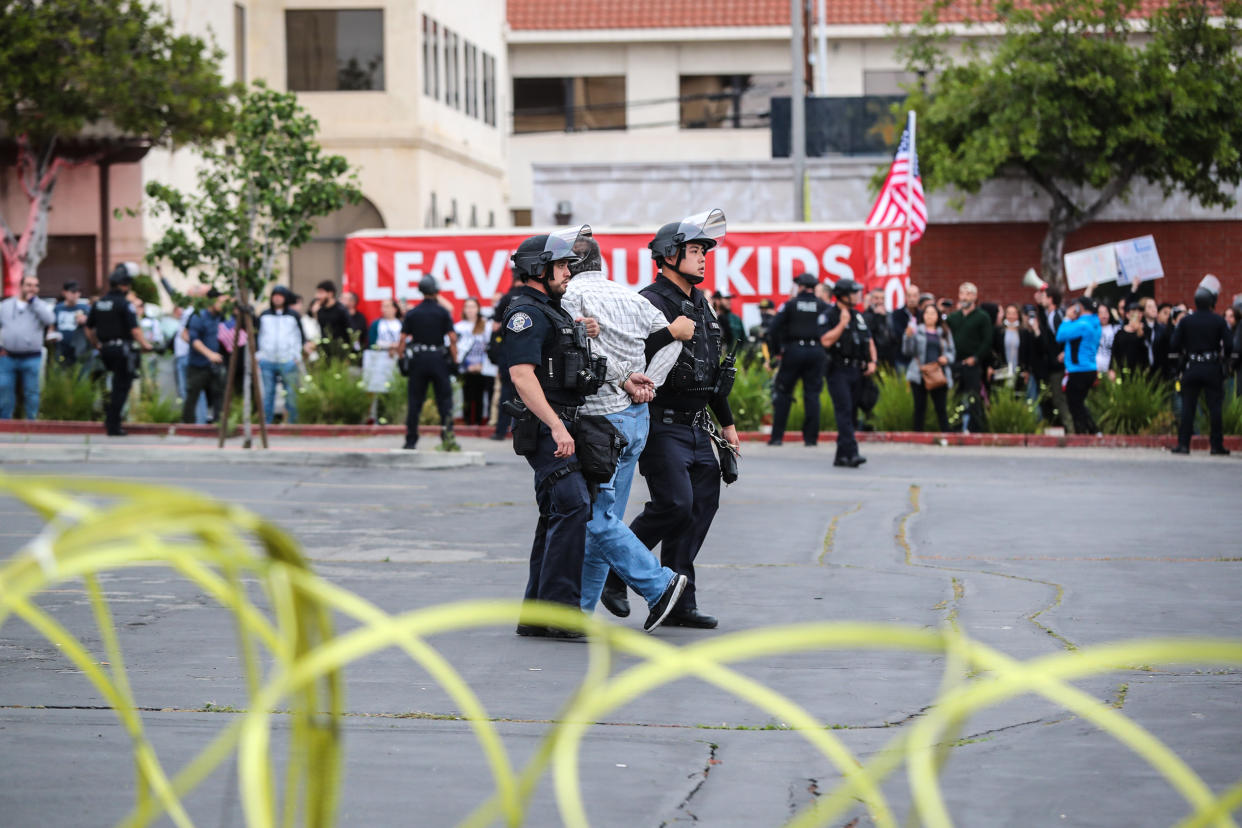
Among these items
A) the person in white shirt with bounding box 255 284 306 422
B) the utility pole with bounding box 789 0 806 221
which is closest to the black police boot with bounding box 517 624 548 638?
the person in white shirt with bounding box 255 284 306 422

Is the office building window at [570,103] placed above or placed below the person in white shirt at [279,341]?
above

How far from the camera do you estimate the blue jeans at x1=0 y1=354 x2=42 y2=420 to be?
1958 centimetres

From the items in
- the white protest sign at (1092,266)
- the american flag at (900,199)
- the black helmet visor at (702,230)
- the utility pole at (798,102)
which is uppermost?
the utility pole at (798,102)

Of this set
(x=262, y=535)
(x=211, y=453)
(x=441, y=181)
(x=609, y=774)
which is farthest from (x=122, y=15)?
(x=262, y=535)

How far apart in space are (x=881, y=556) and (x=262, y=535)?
8.80 m

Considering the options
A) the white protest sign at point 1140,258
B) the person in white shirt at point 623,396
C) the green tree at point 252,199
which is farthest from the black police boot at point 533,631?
the white protest sign at point 1140,258

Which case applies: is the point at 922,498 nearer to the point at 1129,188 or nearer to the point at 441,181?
the point at 1129,188

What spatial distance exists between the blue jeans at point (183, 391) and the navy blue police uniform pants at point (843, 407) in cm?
821

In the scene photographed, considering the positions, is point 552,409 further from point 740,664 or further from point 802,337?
point 802,337

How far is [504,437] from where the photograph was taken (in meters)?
20.4

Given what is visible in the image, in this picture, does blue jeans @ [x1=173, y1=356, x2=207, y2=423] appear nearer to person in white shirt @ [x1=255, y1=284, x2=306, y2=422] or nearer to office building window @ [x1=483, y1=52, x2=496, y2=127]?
person in white shirt @ [x1=255, y1=284, x2=306, y2=422]

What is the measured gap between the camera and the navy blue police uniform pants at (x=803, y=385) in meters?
17.7

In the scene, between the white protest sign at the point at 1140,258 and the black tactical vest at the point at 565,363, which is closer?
the black tactical vest at the point at 565,363

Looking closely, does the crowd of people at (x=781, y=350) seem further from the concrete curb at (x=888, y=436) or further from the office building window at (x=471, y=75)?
the office building window at (x=471, y=75)
